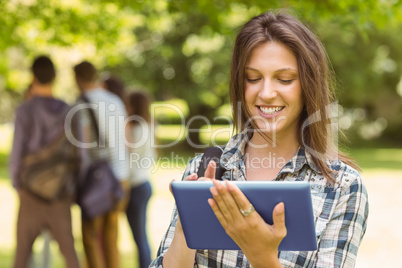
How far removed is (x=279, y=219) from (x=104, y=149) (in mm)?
→ 3797

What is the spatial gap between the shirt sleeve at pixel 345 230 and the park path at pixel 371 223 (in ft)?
18.1

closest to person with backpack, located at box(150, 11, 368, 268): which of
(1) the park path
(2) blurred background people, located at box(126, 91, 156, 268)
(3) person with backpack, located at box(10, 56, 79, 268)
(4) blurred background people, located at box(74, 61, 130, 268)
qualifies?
(3) person with backpack, located at box(10, 56, 79, 268)

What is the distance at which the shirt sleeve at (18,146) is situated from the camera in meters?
4.75

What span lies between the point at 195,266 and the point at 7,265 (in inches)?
221

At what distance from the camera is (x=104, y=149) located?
17.4ft

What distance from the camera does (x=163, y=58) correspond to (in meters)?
24.5

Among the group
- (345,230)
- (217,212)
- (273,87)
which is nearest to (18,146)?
(273,87)

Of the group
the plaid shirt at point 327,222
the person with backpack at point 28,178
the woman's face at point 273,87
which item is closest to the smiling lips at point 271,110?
the woman's face at point 273,87

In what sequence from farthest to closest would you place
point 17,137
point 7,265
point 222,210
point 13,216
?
point 13,216 → point 7,265 → point 17,137 → point 222,210

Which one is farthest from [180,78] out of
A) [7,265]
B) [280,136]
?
[280,136]

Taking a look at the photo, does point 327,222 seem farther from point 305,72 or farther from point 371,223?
point 371,223

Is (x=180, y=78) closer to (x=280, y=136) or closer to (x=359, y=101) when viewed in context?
(x=359, y=101)

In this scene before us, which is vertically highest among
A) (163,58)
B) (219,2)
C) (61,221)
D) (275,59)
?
(163,58)

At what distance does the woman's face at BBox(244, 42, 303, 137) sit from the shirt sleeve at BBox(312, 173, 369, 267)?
13.7 inches
